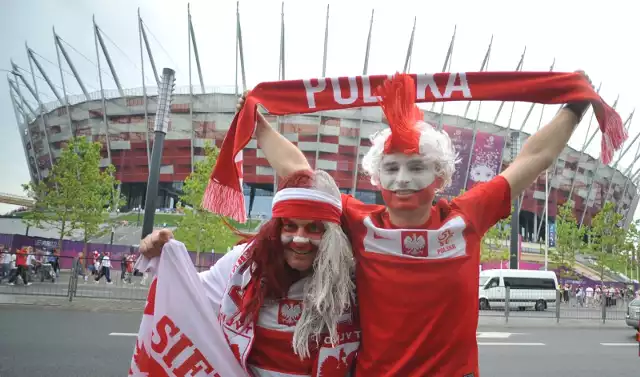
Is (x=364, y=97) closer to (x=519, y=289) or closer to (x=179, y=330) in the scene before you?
(x=179, y=330)

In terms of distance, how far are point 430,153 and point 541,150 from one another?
26.4 inches

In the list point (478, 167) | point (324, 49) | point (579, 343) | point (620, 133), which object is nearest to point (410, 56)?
point (324, 49)

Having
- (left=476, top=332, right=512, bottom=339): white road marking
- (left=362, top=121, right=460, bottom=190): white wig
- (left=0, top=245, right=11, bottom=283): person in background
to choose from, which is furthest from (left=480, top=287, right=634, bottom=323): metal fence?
(left=0, top=245, right=11, bottom=283): person in background

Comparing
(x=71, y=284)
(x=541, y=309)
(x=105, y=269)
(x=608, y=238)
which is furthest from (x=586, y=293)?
(x=71, y=284)

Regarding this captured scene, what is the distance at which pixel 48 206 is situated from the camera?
78.4 ft

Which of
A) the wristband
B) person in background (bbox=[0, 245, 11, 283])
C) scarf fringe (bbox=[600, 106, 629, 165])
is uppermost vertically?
the wristband

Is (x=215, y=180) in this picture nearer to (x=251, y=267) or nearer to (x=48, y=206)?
(x=251, y=267)

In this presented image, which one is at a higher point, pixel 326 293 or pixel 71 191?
pixel 71 191

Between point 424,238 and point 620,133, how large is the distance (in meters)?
1.50

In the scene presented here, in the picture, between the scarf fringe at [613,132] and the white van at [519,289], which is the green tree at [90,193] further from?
the scarf fringe at [613,132]

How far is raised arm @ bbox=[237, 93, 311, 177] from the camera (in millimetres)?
2531

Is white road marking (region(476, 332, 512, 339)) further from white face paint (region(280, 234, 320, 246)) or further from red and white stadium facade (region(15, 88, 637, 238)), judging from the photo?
red and white stadium facade (region(15, 88, 637, 238))

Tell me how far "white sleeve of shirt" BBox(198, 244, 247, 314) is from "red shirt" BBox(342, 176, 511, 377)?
652mm

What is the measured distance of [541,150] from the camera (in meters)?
2.34
